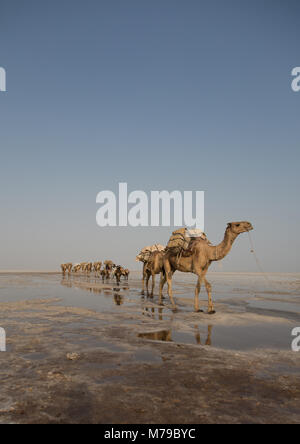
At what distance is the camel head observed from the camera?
11.4 m

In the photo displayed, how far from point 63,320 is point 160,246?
11060mm

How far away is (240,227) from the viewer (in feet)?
37.6

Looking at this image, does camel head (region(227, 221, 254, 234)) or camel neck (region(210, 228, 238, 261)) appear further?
camel neck (region(210, 228, 238, 261))

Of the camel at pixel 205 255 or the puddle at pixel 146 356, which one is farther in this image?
the camel at pixel 205 255

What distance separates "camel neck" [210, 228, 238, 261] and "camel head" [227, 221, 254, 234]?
173 mm

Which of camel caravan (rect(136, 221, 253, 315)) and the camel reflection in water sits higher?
camel caravan (rect(136, 221, 253, 315))

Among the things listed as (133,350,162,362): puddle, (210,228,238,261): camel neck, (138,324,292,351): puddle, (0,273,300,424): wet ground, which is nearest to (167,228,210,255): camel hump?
(210,228,238,261): camel neck

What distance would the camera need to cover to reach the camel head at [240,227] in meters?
11.4

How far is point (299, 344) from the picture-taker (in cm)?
683

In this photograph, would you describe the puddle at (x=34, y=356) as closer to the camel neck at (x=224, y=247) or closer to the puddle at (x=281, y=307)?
the camel neck at (x=224, y=247)

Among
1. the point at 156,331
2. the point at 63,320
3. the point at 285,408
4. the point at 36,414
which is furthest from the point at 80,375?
the point at 63,320

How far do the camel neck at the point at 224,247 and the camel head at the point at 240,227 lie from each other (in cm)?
17
